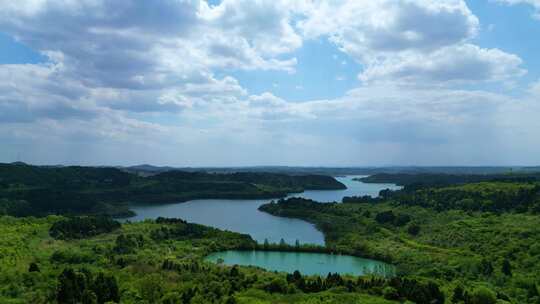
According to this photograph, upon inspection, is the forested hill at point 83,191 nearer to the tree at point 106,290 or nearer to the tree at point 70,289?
the tree at point 70,289

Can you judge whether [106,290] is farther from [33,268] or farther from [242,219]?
[242,219]

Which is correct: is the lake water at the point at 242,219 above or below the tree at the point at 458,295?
below

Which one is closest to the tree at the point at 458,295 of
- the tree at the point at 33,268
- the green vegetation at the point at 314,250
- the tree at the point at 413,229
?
the green vegetation at the point at 314,250

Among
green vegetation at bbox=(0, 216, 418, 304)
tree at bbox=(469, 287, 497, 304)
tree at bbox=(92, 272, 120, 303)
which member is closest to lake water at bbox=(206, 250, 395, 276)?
green vegetation at bbox=(0, 216, 418, 304)

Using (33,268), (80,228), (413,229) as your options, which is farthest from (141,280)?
(413,229)

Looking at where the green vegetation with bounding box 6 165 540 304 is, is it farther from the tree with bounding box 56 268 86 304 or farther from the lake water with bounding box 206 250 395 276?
the lake water with bounding box 206 250 395 276

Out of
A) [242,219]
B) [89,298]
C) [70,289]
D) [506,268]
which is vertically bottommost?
[242,219]
